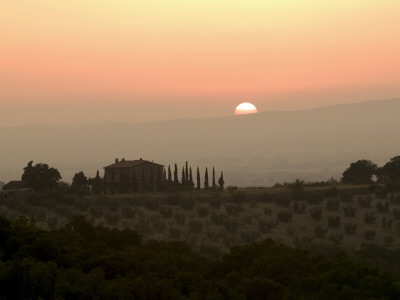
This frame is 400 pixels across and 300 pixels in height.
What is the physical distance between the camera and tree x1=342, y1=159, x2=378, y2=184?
78500 mm

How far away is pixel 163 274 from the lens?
76.5 feet

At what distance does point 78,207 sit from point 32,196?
5423mm

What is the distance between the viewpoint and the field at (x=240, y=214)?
1977 inches

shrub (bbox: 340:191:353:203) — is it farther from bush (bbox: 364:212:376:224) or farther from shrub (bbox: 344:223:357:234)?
shrub (bbox: 344:223:357:234)

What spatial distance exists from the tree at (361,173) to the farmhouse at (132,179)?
67.5ft

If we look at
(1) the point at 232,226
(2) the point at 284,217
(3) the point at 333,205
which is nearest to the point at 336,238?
(1) the point at 232,226

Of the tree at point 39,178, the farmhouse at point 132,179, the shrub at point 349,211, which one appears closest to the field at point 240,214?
the shrub at point 349,211

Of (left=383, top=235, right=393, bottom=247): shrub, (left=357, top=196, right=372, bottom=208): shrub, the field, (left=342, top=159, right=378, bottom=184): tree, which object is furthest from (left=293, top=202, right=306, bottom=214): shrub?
(left=342, top=159, right=378, bottom=184): tree

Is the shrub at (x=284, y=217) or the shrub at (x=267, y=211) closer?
the shrub at (x=284, y=217)

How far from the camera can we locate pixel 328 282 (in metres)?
22.8

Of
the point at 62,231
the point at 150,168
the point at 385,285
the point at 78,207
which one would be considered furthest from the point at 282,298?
the point at 150,168

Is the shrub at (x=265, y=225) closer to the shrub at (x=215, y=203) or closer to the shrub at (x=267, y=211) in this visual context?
the shrub at (x=267, y=211)

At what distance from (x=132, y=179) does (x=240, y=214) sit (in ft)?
79.0

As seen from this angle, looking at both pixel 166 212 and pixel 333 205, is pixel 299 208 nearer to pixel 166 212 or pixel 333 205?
pixel 333 205
